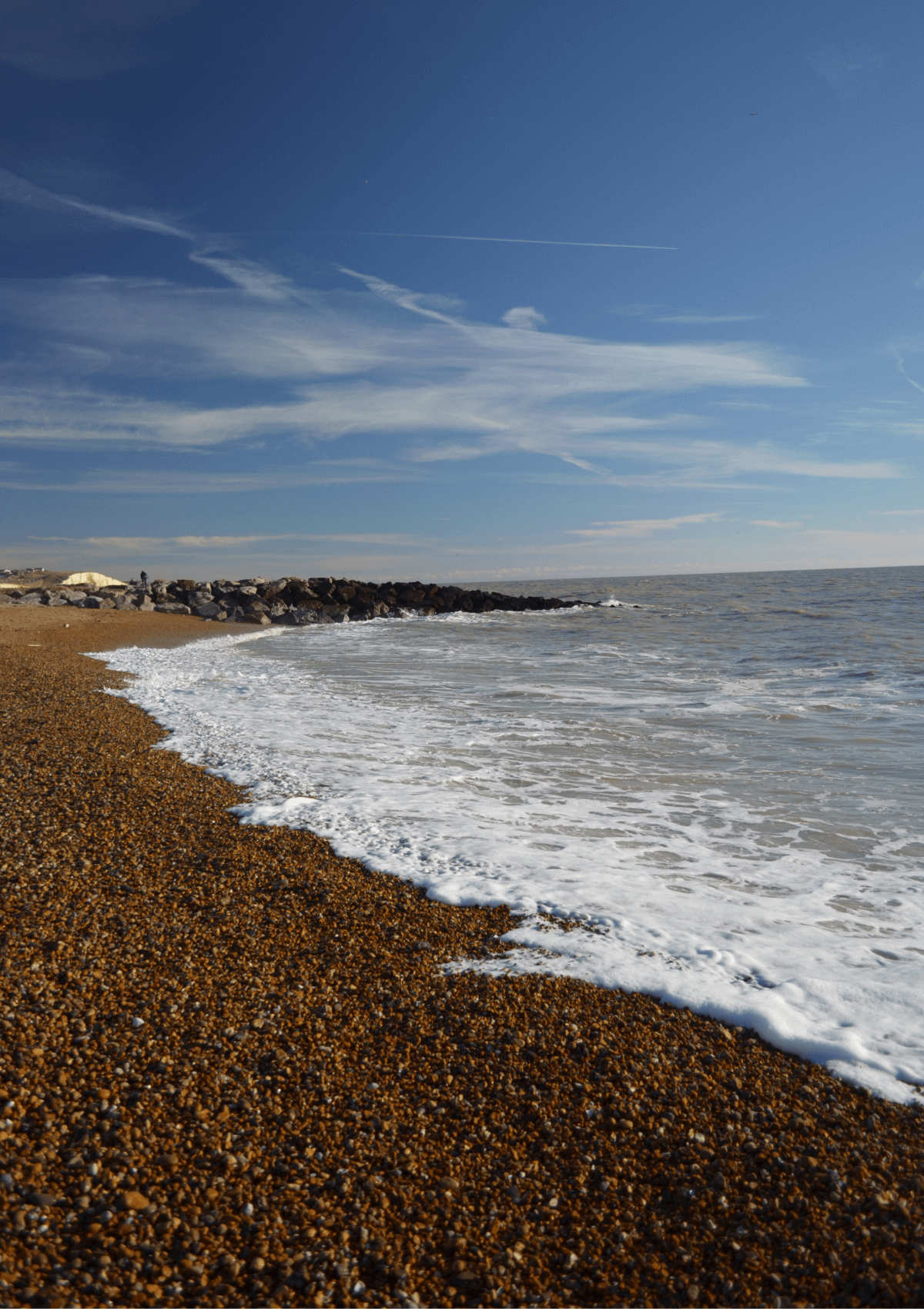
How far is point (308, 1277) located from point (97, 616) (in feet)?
105

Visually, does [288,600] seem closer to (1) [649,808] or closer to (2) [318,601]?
(2) [318,601]

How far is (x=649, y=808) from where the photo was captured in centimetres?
686

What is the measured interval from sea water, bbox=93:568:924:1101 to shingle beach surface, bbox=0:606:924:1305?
18.6 inches

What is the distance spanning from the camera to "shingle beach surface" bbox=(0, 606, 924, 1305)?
7.37ft

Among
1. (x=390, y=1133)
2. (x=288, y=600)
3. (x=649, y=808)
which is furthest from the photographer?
(x=288, y=600)

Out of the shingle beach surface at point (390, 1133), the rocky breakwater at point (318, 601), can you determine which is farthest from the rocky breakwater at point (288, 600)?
the shingle beach surface at point (390, 1133)

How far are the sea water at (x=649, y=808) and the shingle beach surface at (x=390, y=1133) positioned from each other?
0.47 metres

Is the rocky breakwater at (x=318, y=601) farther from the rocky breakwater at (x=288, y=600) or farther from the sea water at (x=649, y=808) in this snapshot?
the sea water at (x=649, y=808)

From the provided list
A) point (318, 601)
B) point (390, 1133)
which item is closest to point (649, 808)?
point (390, 1133)

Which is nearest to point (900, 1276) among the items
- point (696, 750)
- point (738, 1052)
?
point (738, 1052)

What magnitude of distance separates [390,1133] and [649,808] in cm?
462

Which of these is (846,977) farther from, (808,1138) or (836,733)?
(836,733)

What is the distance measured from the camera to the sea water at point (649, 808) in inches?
155

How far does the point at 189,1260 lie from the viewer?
2.23 meters
